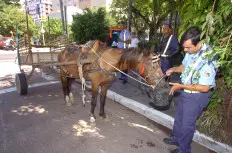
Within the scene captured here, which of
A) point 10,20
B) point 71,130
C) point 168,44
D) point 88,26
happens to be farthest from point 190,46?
point 10,20

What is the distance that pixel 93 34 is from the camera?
11.9 m

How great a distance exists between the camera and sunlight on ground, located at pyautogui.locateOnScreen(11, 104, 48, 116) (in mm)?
5180

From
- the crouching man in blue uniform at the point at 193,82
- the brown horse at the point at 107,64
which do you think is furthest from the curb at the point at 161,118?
the brown horse at the point at 107,64

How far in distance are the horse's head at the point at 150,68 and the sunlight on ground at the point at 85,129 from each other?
4.92ft

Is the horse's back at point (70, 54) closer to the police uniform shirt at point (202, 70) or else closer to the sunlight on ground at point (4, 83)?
the police uniform shirt at point (202, 70)

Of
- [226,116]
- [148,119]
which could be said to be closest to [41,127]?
[148,119]

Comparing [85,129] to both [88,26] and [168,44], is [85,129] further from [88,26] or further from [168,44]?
[88,26]

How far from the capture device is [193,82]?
2771 mm

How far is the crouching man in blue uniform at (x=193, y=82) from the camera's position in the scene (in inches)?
105

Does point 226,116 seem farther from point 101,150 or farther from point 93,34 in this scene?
point 93,34

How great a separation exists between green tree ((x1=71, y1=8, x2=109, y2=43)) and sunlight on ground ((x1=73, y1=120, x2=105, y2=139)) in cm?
784

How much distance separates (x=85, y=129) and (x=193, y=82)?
246cm

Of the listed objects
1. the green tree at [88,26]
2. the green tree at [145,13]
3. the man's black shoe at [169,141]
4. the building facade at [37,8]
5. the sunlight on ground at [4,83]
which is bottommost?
the man's black shoe at [169,141]

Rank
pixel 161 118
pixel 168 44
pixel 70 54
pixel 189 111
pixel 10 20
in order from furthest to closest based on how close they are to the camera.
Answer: pixel 10 20, pixel 168 44, pixel 70 54, pixel 161 118, pixel 189 111
